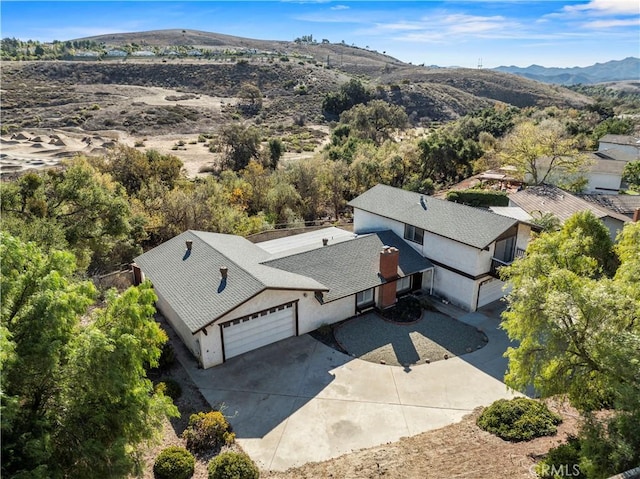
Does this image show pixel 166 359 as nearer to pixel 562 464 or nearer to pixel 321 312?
pixel 321 312

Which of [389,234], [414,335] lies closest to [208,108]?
[389,234]

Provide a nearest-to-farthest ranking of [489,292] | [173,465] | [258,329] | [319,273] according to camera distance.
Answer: [173,465] → [258,329] → [319,273] → [489,292]

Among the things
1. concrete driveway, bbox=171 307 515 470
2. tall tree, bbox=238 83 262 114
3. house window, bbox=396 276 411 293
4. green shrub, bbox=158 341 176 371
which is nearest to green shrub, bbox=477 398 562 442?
concrete driveway, bbox=171 307 515 470

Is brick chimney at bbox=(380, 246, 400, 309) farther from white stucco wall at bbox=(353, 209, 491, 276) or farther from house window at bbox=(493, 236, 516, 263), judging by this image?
house window at bbox=(493, 236, 516, 263)

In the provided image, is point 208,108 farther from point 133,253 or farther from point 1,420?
point 1,420

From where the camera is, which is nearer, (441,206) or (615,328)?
(615,328)

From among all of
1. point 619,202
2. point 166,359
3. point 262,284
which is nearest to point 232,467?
point 166,359
